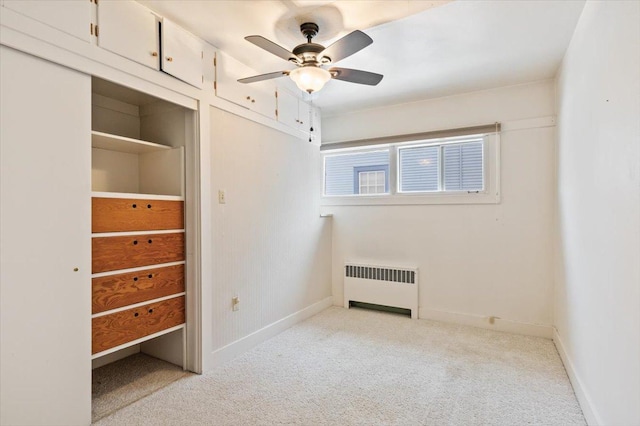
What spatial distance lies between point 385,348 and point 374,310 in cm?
110

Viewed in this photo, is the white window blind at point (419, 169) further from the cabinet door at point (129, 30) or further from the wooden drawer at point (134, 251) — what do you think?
the cabinet door at point (129, 30)

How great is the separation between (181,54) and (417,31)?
1.64 m

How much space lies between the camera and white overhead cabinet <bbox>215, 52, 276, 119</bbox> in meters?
2.59

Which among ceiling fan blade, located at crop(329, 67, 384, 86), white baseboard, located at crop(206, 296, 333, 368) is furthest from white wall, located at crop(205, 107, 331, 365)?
ceiling fan blade, located at crop(329, 67, 384, 86)

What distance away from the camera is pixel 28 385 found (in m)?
1.57

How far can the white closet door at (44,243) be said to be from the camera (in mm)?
1516

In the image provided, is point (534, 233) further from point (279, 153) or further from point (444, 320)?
point (279, 153)

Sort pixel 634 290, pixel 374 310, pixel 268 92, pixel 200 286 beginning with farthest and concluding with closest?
pixel 374 310 → pixel 268 92 → pixel 200 286 → pixel 634 290

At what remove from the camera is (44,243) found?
64.9 inches

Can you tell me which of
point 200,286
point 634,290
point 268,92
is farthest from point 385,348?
point 268,92

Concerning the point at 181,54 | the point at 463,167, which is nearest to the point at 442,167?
the point at 463,167

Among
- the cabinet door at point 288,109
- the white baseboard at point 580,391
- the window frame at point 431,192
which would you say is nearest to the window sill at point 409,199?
the window frame at point 431,192

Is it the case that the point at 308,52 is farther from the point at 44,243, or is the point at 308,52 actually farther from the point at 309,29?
the point at 44,243

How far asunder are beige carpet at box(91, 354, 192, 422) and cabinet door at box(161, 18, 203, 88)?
7.06 feet
